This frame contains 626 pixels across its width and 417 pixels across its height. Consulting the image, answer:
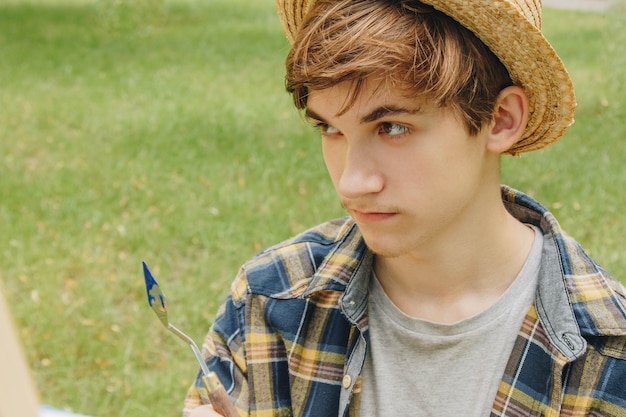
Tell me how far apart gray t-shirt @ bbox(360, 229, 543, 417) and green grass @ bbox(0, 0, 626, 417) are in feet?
5.47

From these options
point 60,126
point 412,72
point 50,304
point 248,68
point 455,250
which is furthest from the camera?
point 248,68

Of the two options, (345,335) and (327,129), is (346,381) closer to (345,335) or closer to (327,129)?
Result: (345,335)

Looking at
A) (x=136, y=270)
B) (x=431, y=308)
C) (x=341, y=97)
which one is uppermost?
(x=341, y=97)

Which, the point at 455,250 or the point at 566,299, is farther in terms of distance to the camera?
the point at 455,250

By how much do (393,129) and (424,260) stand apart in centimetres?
38

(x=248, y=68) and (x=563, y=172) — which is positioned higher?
(x=248, y=68)

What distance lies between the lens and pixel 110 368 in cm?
349

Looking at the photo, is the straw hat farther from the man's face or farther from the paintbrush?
the paintbrush

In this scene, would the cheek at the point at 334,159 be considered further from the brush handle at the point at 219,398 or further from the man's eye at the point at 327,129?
the brush handle at the point at 219,398

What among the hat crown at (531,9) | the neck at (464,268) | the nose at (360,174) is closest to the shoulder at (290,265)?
the neck at (464,268)

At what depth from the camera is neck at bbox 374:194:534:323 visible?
6.18ft

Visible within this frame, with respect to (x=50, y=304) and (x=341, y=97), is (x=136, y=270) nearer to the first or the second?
(x=50, y=304)

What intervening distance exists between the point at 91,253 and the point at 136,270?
14.6 inches

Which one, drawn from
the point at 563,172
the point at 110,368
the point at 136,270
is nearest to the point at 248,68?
the point at 563,172
